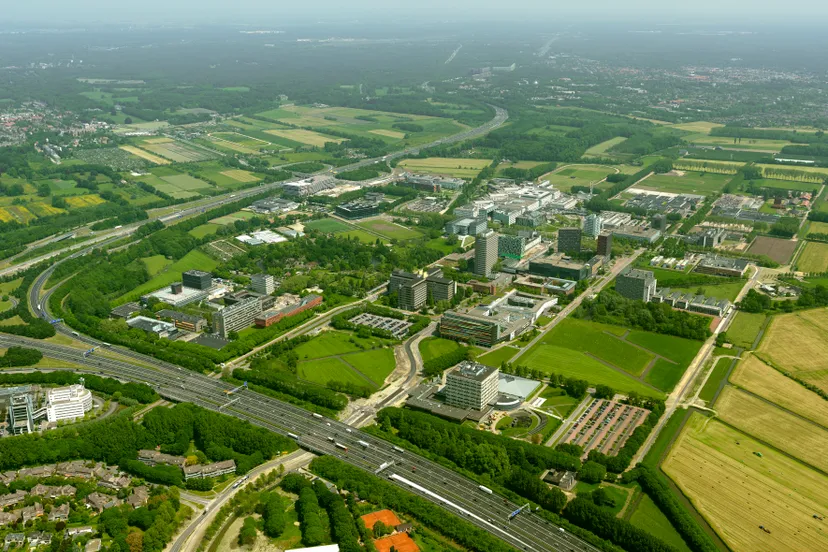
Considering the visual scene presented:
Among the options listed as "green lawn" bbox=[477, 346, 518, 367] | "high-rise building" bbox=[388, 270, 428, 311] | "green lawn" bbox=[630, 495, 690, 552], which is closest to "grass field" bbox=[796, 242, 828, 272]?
"green lawn" bbox=[477, 346, 518, 367]

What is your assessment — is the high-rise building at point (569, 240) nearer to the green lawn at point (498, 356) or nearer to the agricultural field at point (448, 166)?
the green lawn at point (498, 356)

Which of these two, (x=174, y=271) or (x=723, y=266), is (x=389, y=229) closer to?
(x=174, y=271)

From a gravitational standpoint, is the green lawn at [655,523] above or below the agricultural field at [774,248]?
above

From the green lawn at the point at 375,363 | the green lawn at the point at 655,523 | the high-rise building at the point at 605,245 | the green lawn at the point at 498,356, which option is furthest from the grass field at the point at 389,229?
the green lawn at the point at 655,523

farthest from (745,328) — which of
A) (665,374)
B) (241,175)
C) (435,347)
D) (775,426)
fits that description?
(241,175)

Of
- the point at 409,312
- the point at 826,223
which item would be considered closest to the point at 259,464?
the point at 409,312

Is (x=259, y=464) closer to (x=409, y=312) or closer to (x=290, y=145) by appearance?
(x=409, y=312)
